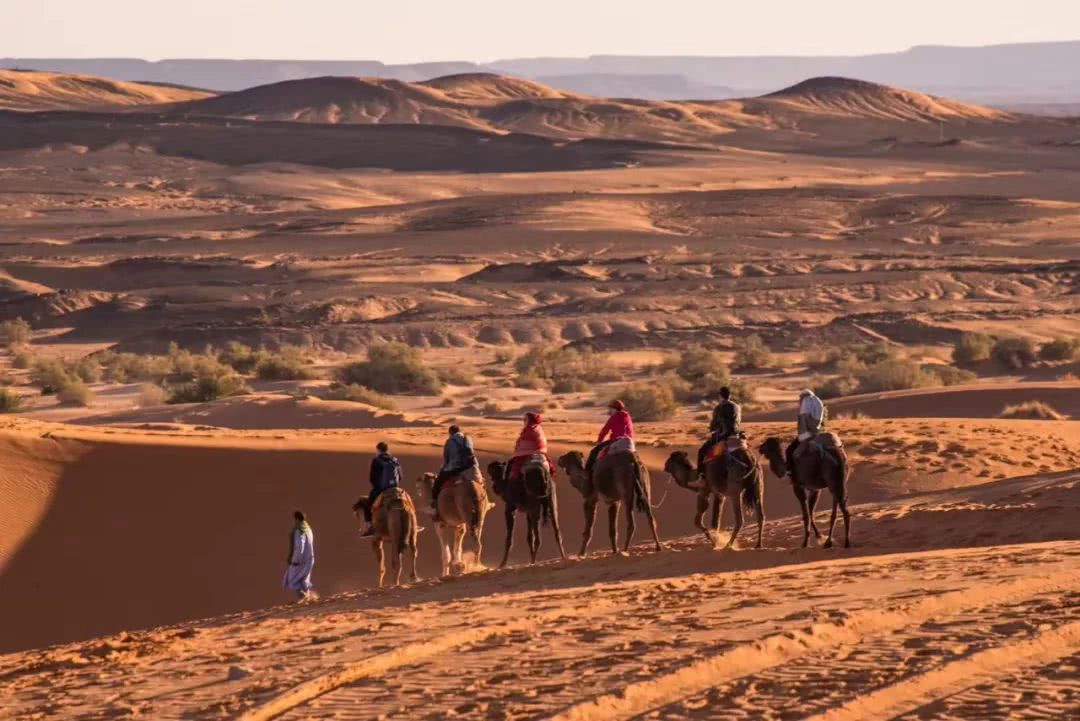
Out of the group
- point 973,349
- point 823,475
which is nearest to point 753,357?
point 973,349

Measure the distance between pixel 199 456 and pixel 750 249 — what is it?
5339cm

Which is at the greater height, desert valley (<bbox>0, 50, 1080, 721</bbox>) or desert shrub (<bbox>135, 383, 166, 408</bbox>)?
desert valley (<bbox>0, 50, 1080, 721</bbox>)

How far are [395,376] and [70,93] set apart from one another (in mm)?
134285

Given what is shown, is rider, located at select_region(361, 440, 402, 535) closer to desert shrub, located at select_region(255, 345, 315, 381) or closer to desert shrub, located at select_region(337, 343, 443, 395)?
desert shrub, located at select_region(337, 343, 443, 395)

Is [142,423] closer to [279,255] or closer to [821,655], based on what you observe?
[821,655]

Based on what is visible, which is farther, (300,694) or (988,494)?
(988,494)

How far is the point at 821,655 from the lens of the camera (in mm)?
11781

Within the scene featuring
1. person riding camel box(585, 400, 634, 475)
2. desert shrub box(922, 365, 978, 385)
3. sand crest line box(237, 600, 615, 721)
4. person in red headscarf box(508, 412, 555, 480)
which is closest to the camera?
sand crest line box(237, 600, 615, 721)

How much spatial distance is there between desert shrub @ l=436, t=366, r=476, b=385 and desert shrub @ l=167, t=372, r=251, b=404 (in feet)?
16.1

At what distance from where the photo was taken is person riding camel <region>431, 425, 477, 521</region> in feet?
62.4

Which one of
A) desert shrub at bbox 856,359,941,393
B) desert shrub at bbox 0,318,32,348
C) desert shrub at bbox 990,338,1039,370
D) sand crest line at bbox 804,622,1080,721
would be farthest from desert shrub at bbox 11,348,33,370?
sand crest line at bbox 804,622,1080,721

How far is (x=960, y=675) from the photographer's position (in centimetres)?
1102

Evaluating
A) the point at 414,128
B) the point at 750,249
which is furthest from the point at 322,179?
the point at 750,249

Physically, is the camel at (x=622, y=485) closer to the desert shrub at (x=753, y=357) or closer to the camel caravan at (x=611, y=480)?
the camel caravan at (x=611, y=480)
